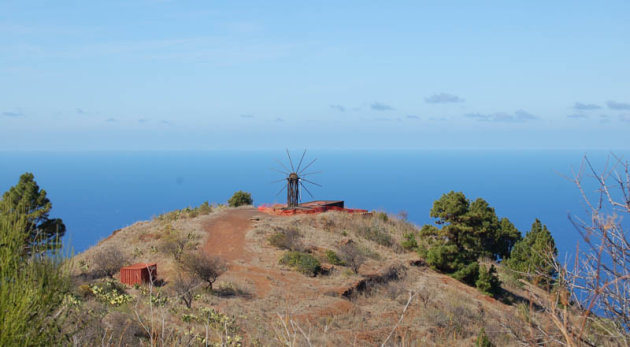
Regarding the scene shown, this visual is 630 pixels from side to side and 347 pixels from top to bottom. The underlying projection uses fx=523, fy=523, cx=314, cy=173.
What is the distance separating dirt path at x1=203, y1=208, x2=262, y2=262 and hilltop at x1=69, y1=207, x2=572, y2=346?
0.16 ft

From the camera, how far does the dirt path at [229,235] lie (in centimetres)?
2297

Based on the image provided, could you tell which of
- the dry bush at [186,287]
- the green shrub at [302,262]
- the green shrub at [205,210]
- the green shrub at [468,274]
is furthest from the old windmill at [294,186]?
the dry bush at [186,287]

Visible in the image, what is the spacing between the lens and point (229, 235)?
25.5m

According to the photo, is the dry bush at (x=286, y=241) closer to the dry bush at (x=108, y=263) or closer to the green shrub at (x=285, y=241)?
the green shrub at (x=285, y=241)

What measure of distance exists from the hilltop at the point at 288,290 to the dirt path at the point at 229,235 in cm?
5

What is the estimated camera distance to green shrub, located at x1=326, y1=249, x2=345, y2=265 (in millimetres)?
23141

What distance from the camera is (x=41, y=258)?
17.7ft

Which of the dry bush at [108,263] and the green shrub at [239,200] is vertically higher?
the green shrub at [239,200]

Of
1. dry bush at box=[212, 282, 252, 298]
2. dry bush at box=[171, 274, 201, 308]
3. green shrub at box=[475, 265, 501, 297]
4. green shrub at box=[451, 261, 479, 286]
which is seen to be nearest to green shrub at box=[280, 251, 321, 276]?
dry bush at box=[212, 282, 252, 298]

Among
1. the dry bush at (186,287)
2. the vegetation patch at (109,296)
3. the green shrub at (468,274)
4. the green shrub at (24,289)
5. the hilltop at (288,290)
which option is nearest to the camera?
the green shrub at (24,289)

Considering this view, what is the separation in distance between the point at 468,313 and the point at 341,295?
445 cm

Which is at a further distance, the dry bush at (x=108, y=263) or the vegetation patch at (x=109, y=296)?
the dry bush at (x=108, y=263)

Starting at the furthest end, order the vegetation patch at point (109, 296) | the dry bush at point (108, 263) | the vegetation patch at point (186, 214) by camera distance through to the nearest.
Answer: the vegetation patch at point (186, 214)
the dry bush at point (108, 263)
the vegetation patch at point (109, 296)

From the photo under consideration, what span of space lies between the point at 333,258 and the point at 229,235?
18.1 feet
